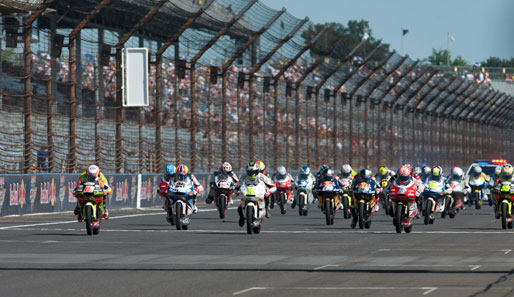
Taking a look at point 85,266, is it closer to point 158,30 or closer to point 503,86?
point 158,30

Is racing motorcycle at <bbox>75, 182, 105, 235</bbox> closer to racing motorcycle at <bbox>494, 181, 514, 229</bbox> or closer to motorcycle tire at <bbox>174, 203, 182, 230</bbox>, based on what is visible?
motorcycle tire at <bbox>174, 203, 182, 230</bbox>

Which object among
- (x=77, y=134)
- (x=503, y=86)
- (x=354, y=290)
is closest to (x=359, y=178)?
(x=77, y=134)

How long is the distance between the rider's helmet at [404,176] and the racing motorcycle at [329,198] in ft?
8.83

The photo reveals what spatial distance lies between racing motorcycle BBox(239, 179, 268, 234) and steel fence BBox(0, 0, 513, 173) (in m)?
6.84

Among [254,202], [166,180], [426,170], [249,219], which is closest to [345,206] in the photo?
[426,170]

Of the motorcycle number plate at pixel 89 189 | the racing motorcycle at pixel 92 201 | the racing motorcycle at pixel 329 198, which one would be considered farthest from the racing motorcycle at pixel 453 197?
the motorcycle number plate at pixel 89 189

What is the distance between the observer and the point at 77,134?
32.3m

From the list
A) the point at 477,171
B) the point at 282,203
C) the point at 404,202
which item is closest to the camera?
the point at 404,202

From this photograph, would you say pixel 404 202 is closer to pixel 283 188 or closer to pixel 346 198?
pixel 346 198

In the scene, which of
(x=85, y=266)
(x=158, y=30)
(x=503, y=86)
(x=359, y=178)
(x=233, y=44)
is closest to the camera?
(x=85, y=266)

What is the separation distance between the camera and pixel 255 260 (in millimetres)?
16031

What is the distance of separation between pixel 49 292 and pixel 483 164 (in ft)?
110

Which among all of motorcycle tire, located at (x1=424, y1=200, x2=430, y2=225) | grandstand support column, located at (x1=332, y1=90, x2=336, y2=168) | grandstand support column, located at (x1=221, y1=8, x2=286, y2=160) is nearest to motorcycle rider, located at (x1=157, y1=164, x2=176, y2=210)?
motorcycle tire, located at (x1=424, y1=200, x2=430, y2=225)

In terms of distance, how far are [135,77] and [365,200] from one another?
12.3 m
